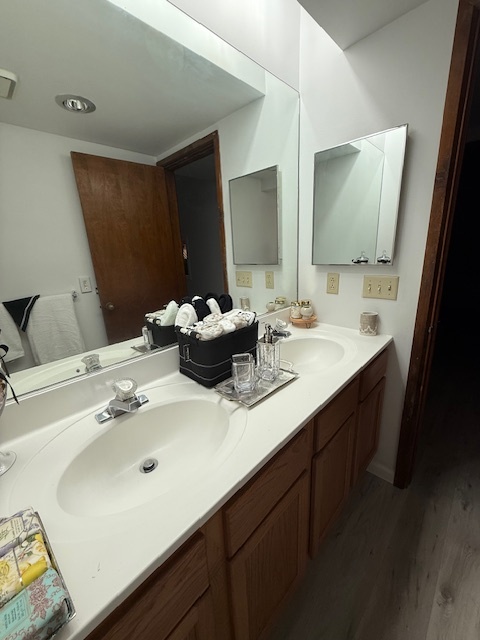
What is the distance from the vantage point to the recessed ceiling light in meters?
0.80

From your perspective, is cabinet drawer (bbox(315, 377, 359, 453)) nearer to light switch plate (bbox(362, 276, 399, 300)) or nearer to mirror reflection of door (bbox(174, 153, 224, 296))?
light switch plate (bbox(362, 276, 399, 300))

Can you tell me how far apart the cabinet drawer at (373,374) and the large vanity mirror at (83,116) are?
0.92 metres

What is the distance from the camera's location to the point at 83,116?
2.76 feet

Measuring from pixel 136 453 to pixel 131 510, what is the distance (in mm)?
306

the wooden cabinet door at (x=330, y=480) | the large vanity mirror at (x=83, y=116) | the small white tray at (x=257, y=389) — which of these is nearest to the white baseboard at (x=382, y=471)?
→ the wooden cabinet door at (x=330, y=480)

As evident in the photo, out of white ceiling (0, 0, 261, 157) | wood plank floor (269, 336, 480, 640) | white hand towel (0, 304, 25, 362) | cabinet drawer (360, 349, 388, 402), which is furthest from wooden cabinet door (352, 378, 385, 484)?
white ceiling (0, 0, 261, 157)

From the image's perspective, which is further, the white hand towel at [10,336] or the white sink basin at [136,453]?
the white hand towel at [10,336]

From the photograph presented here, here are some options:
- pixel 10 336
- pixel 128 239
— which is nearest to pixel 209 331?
pixel 128 239

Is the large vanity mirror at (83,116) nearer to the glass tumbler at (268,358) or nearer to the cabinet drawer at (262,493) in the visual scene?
the glass tumbler at (268,358)

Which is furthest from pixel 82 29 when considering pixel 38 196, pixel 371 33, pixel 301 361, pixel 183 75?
pixel 301 361

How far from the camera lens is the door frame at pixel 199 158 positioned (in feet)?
3.57

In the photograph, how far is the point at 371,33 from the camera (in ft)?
3.76

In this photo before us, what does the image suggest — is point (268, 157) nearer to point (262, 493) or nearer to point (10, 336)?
point (10, 336)

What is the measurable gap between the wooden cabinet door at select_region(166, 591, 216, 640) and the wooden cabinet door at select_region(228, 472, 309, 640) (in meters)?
0.07
